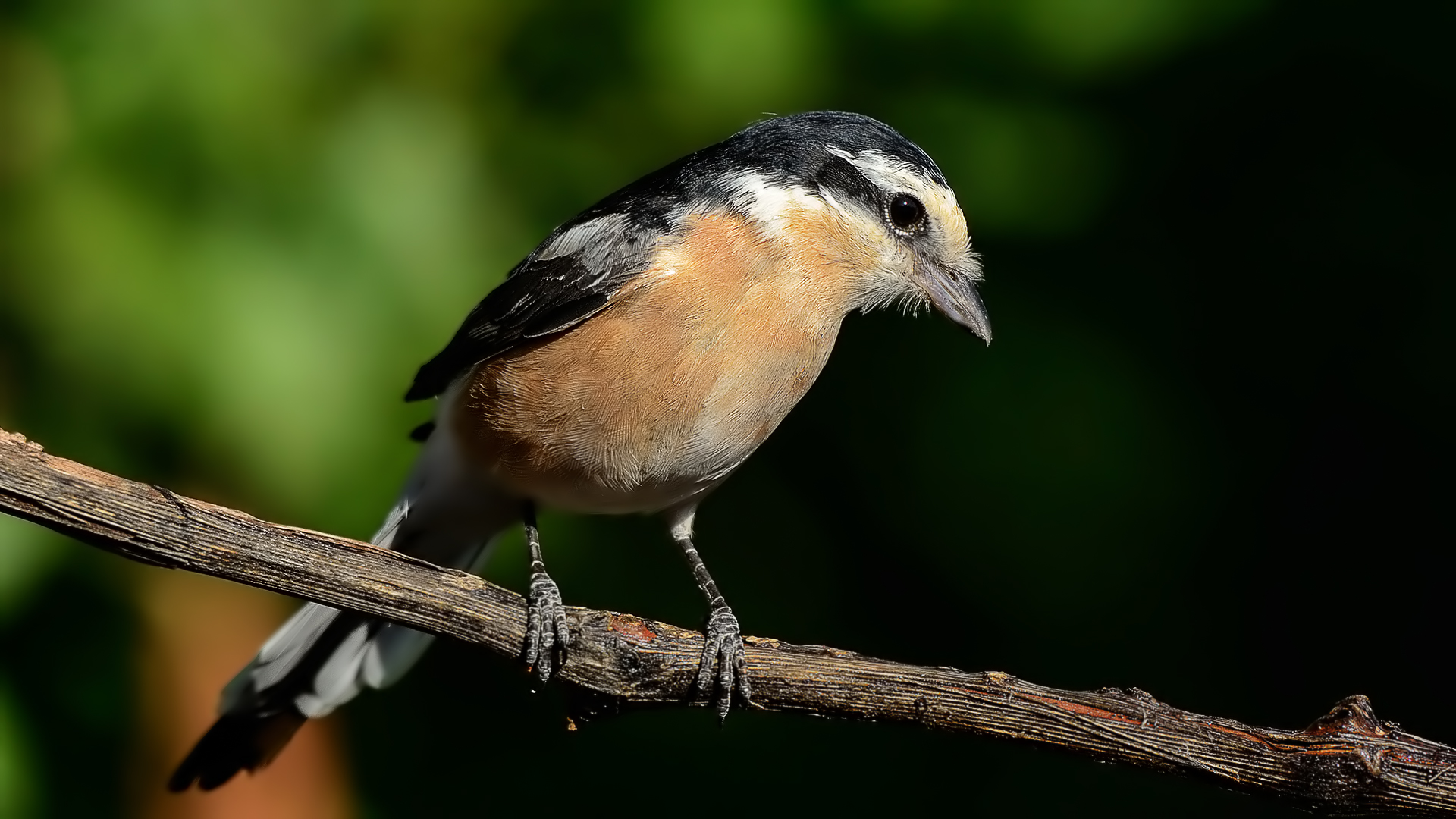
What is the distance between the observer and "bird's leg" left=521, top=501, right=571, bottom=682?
8.39ft

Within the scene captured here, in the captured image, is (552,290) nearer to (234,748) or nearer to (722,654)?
(722,654)

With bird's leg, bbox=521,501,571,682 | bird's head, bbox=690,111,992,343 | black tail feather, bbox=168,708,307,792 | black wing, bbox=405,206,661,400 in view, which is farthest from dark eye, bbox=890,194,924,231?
black tail feather, bbox=168,708,307,792

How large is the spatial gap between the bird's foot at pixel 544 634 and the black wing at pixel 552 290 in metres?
0.70

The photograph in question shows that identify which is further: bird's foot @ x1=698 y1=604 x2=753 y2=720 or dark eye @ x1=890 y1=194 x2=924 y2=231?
dark eye @ x1=890 y1=194 x2=924 y2=231

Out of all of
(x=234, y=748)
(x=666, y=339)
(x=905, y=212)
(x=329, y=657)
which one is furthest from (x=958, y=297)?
(x=234, y=748)

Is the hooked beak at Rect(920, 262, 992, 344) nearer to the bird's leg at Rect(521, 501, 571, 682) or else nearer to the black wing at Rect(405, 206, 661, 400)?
the black wing at Rect(405, 206, 661, 400)

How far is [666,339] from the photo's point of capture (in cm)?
284

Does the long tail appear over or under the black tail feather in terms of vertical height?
over

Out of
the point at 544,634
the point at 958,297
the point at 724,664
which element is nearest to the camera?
the point at 544,634

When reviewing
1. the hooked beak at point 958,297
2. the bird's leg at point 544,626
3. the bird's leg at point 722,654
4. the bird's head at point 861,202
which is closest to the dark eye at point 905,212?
the bird's head at point 861,202

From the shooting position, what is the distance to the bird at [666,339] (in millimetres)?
2857

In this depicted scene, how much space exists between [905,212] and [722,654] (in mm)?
1154

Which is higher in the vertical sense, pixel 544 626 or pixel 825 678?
pixel 825 678

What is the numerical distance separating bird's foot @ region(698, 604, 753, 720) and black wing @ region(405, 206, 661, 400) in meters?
0.80
